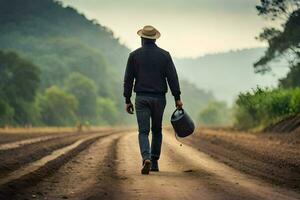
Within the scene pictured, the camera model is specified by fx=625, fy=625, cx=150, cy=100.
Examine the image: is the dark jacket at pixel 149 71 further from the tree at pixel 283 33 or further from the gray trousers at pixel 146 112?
the tree at pixel 283 33

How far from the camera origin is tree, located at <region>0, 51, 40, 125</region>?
3465 inches

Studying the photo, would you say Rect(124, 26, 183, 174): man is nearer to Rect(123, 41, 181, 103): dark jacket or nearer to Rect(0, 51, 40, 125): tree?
Rect(123, 41, 181, 103): dark jacket

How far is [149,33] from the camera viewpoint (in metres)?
10.7

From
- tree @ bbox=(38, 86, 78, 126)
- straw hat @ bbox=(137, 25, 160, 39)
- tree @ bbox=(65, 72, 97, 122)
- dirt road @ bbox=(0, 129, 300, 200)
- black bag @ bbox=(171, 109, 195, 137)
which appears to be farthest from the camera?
tree @ bbox=(65, 72, 97, 122)

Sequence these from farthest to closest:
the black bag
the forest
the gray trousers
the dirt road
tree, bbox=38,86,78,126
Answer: tree, bbox=38,86,78,126
the forest
the black bag
the gray trousers
the dirt road

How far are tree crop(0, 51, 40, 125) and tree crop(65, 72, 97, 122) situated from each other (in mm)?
37735

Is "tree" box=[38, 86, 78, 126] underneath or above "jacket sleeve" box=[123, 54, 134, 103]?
above

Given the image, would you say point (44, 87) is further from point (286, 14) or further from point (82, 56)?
point (286, 14)

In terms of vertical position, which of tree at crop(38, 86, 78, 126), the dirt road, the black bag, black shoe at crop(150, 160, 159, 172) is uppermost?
tree at crop(38, 86, 78, 126)

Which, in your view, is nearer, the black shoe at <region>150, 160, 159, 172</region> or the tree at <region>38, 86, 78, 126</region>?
the black shoe at <region>150, 160, 159, 172</region>

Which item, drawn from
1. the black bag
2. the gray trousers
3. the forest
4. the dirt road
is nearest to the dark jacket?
the gray trousers

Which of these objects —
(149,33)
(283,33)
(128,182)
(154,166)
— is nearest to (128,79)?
(149,33)

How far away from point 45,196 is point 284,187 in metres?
3.14

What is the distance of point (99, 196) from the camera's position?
6.98 meters
